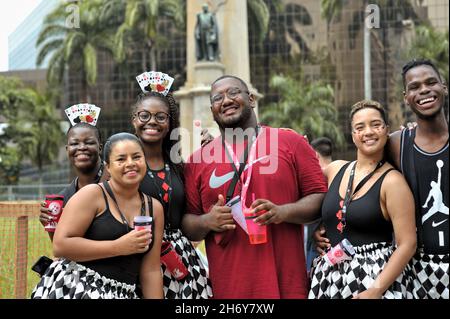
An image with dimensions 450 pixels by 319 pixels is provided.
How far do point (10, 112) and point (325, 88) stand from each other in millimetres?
18588

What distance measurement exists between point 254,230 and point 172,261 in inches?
25.6

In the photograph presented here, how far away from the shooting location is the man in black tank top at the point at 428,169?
153 inches

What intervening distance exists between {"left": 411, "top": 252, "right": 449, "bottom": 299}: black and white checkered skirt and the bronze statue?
20784 mm

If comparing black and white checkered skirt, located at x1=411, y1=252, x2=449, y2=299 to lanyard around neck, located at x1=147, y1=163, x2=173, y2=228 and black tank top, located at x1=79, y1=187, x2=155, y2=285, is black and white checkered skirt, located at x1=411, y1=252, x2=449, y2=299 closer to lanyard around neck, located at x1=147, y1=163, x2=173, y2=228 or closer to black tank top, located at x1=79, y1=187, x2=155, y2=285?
lanyard around neck, located at x1=147, y1=163, x2=173, y2=228

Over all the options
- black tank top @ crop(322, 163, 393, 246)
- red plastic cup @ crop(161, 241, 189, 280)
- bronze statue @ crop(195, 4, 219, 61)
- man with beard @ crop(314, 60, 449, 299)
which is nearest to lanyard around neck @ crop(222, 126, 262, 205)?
red plastic cup @ crop(161, 241, 189, 280)

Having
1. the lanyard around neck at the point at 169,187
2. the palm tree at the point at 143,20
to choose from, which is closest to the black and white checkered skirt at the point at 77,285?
the lanyard around neck at the point at 169,187

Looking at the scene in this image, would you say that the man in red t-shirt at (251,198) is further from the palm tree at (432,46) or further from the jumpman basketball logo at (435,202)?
the palm tree at (432,46)

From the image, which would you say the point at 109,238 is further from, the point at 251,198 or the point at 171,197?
the point at 251,198

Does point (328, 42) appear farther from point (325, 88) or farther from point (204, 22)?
point (204, 22)

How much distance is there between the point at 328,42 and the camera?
3922cm

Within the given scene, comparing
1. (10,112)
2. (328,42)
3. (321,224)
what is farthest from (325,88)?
(321,224)

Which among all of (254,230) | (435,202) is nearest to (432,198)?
(435,202)

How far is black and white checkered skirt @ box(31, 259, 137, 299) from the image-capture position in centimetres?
390

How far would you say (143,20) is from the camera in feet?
113
